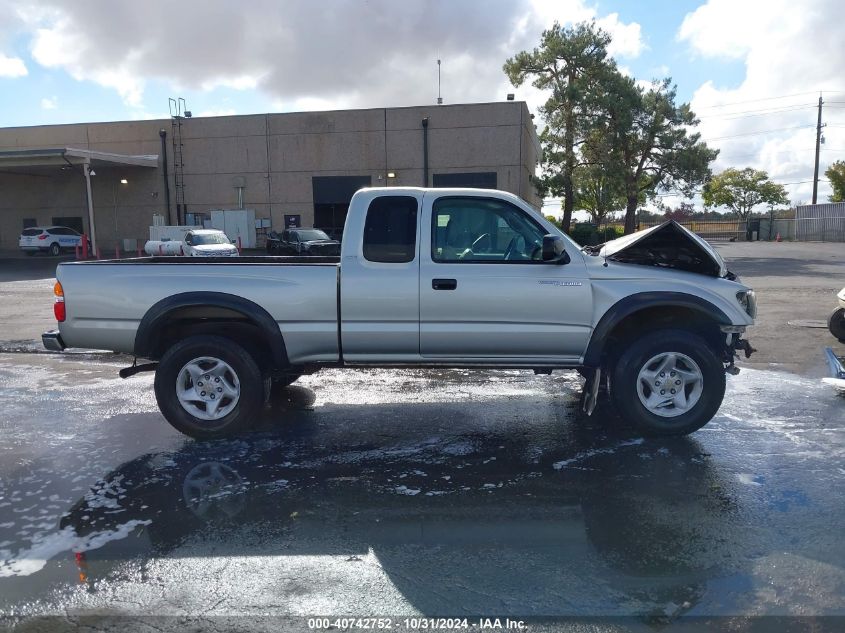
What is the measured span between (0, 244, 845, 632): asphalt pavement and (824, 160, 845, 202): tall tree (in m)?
67.2

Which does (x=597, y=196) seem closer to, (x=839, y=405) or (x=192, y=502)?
(x=839, y=405)

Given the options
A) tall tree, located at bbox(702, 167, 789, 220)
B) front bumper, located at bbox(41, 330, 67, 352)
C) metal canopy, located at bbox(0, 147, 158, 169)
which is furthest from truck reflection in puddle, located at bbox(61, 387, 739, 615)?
tall tree, located at bbox(702, 167, 789, 220)

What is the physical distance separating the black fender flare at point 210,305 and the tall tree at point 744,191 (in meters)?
86.1

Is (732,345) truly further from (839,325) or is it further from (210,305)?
(839,325)

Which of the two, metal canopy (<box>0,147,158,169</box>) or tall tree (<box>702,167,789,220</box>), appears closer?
metal canopy (<box>0,147,158,169</box>)

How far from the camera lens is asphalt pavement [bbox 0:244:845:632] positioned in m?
3.30

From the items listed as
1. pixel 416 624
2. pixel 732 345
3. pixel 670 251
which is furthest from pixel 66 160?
pixel 416 624

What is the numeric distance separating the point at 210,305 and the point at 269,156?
31623mm

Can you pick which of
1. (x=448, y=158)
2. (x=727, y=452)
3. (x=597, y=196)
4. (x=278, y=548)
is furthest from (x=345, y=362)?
(x=597, y=196)

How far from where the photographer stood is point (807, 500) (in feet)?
14.6

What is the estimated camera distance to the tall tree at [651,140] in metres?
31.9

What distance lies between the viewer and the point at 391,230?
570 cm

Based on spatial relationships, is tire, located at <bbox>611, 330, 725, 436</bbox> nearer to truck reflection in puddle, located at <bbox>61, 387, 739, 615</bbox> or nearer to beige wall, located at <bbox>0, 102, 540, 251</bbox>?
truck reflection in puddle, located at <bbox>61, 387, 739, 615</bbox>

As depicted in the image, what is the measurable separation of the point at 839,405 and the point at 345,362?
A: 500 cm
